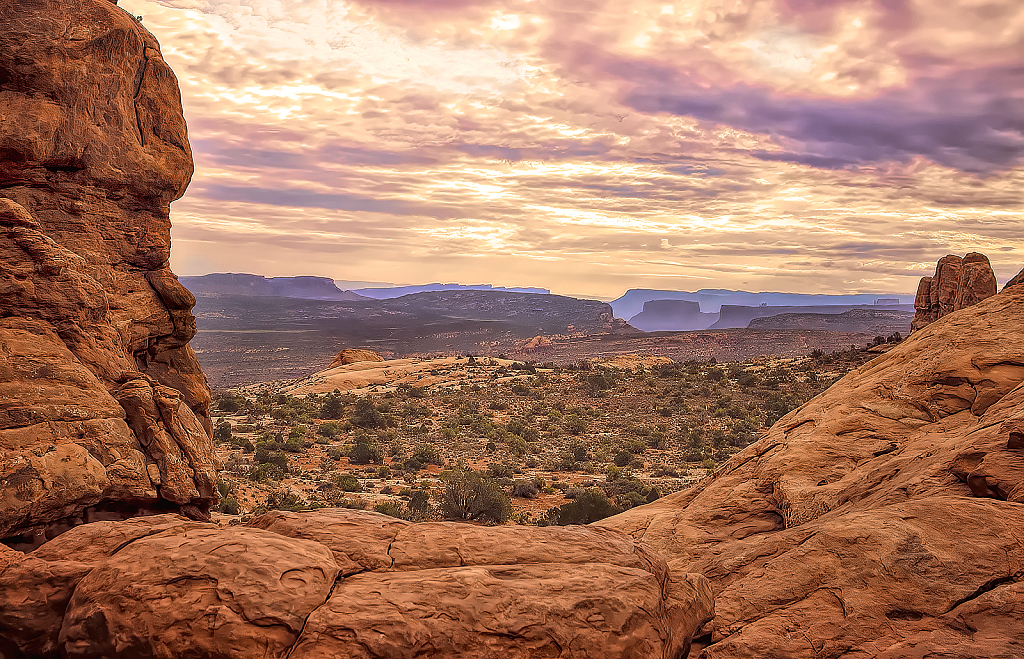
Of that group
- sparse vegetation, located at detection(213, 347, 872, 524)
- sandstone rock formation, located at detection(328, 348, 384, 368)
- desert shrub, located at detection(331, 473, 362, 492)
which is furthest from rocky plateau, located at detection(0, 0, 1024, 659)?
sandstone rock formation, located at detection(328, 348, 384, 368)

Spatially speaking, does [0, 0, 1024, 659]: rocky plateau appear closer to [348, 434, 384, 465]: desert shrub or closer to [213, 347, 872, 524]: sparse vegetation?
[213, 347, 872, 524]: sparse vegetation

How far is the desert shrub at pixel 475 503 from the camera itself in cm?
2162

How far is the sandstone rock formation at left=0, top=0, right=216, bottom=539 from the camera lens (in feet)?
28.0

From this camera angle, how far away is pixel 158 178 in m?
13.1

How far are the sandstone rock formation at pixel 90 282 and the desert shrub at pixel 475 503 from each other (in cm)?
1013

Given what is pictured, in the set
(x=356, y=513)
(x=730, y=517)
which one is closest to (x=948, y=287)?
(x=730, y=517)

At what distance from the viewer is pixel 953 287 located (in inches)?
1174

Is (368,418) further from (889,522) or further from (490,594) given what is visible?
(889,522)

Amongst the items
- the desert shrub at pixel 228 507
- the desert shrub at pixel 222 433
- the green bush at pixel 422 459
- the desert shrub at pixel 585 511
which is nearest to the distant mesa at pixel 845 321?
the green bush at pixel 422 459

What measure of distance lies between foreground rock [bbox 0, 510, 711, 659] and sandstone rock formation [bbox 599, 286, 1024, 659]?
1333 mm

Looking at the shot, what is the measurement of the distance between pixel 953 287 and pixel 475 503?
84.7 ft

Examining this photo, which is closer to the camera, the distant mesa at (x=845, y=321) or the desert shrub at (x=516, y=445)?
the desert shrub at (x=516, y=445)

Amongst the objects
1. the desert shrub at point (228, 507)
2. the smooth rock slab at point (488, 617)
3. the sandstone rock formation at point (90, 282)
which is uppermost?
the sandstone rock formation at point (90, 282)

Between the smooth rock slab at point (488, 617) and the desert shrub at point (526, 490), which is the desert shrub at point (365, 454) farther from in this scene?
the smooth rock slab at point (488, 617)
